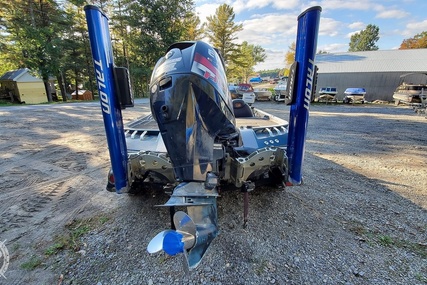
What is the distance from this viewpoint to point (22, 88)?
67.4 feet

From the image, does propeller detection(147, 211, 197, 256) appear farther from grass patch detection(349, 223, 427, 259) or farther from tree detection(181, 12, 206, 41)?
tree detection(181, 12, 206, 41)

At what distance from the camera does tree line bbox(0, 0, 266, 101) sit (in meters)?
17.8

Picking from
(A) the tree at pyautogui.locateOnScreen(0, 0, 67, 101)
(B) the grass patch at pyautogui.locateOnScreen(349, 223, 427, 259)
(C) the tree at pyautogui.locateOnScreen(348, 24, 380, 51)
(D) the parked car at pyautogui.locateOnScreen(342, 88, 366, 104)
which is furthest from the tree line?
(C) the tree at pyautogui.locateOnScreen(348, 24, 380, 51)

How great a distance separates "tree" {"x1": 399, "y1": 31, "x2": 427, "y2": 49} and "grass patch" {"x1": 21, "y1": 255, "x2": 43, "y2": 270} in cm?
6062

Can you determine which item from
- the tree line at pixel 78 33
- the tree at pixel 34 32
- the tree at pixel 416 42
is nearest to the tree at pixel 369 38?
the tree at pixel 416 42

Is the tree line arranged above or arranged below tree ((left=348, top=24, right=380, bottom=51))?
below

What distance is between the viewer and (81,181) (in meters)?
3.40

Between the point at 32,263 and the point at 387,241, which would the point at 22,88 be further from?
the point at 387,241

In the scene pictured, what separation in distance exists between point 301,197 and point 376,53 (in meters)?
28.1

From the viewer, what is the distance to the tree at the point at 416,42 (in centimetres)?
4245

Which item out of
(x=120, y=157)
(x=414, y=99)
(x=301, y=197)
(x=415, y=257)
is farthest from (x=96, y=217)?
(x=414, y=99)

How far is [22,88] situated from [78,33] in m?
7.36

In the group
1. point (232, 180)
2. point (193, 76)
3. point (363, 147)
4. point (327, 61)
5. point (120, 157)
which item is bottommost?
point (363, 147)

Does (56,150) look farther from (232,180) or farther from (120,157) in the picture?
(232,180)
